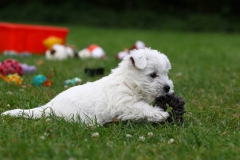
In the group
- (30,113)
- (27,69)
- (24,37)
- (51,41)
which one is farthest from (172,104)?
(24,37)

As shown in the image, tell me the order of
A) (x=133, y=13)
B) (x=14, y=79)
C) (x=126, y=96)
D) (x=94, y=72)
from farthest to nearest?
(x=133, y=13) → (x=94, y=72) → (x=14, y=79) → (x=126, y=96)

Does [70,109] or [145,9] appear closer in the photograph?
[70,109]

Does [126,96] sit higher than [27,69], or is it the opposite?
[126,96]

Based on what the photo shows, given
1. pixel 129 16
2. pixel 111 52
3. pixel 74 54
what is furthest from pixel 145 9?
pixel 74 54

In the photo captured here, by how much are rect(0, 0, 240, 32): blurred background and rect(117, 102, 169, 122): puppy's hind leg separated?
21969 mm

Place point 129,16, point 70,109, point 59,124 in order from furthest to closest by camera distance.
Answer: point 129,16 < point 70,109 < point 59,124

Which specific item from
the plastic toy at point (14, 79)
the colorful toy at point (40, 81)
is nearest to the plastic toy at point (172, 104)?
the colorful toy at point (40, 81)

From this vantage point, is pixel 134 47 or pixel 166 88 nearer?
pixel 166 88

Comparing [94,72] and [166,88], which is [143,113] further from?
[94,72]

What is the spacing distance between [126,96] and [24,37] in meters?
6.79

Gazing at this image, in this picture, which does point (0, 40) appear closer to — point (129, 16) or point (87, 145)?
point (87, 145)

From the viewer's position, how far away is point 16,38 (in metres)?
10.2

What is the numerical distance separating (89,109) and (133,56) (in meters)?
0.66

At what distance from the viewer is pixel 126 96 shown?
4.09 meters
